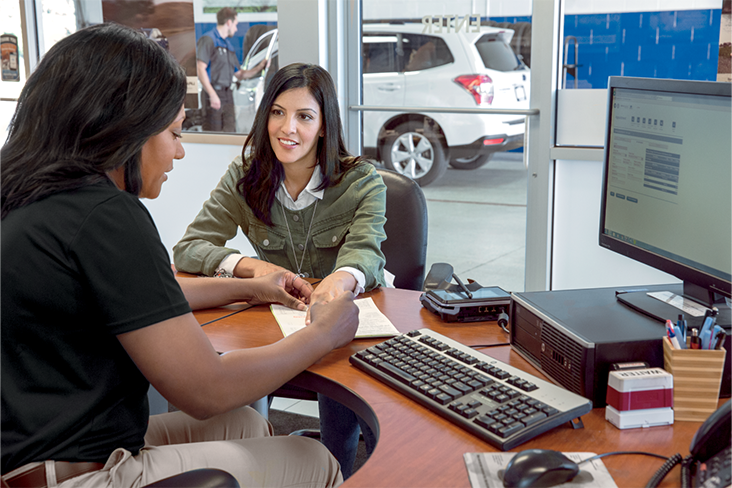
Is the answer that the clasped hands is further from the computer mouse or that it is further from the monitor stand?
the computer mouse

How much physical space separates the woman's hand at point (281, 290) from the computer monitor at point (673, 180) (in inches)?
28.1

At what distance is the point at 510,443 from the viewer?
37.9 inches

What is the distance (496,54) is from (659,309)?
200cm

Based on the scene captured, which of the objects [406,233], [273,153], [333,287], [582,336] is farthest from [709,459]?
[273,153]

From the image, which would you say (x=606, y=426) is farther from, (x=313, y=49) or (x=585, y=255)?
(x=313, y=49)

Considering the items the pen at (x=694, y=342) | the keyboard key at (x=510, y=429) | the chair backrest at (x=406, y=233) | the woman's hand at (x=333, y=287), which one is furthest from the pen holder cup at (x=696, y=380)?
the chair backrest at (x=406, y=233)

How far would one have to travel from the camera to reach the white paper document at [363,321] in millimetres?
1448

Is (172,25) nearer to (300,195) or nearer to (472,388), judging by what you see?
(300,195)

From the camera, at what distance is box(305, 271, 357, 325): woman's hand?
159 centimetres

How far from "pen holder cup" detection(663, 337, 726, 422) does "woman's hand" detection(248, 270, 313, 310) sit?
2.78 feet

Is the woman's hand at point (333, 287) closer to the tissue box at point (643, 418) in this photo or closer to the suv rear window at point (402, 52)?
the tissue box at point (643, 418)

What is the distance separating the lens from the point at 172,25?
375 cm

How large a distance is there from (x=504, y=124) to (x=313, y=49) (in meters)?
0.97

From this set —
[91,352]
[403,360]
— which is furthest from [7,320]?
[403,360]
